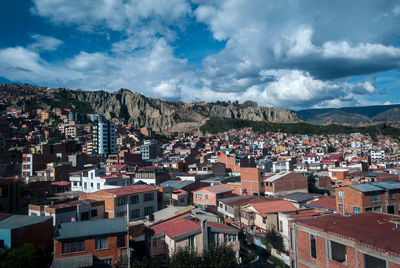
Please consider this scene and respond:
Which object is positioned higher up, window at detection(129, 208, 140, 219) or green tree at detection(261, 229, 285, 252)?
window at detection(129, 208, 140, 219)

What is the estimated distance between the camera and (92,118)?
129 m

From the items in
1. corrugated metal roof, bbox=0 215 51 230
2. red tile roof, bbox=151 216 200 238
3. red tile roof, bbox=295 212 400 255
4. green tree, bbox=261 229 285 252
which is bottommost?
green tree, bbox=261 229 285 252

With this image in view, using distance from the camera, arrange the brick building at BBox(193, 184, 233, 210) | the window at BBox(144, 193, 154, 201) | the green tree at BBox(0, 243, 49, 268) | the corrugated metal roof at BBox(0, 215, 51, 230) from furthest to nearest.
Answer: the brick building at BBox(193, 184, 233, 210) → the window at BBox(144, 193, 154, 201) → the corrugated metal roof at BBox(0, 215, 51, 230) → the green tree at BBox(0, 243, 49, 268)

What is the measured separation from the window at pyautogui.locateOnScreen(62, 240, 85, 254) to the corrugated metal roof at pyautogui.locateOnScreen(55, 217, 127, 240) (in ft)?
1.20

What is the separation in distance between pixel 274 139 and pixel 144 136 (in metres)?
54.0

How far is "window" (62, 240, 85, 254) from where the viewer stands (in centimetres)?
1505

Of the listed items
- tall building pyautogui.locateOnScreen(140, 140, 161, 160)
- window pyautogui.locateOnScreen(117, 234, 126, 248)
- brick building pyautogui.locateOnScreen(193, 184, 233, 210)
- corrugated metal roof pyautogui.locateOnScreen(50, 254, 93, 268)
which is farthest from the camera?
tall building pyautogui.locateOnScreen(140, 140, 161, 160)

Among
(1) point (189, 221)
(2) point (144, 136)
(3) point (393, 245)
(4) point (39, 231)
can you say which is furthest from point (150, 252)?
(2) point (144, 136)

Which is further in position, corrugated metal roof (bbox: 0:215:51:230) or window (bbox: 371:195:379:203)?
window (bbox: 371:195:379:203)

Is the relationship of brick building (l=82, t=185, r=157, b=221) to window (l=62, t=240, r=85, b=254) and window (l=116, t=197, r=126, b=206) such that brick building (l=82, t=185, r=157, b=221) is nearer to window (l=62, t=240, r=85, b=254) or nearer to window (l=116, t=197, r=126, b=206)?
Result: window (l=116, t=197, r=126, b=206)

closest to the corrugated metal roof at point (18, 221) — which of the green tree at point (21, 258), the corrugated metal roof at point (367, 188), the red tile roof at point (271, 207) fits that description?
the green tree at point (21, 258)

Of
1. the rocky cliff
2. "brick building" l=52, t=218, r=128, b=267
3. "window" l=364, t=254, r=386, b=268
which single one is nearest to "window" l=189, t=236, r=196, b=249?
"brick building" l=52, t=218, r=128, b=267

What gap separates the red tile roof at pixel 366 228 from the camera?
9.09 meters

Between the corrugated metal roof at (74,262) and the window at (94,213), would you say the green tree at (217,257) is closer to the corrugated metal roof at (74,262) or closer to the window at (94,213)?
the corrugated metal roof at (74,262)
